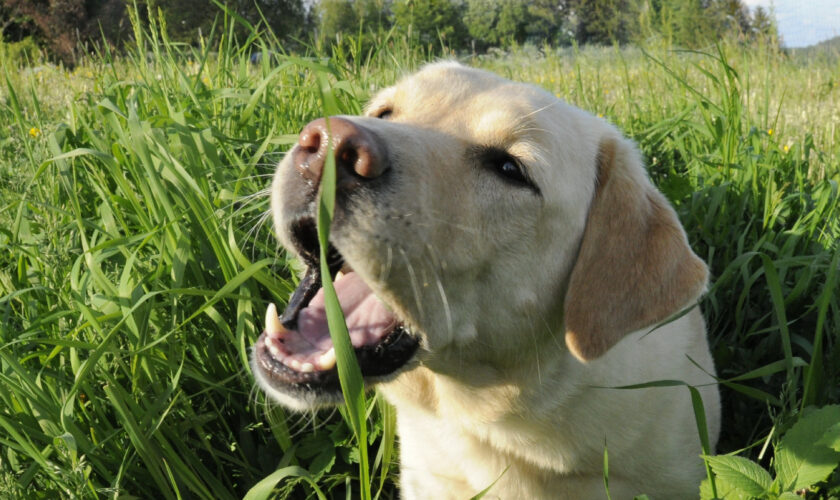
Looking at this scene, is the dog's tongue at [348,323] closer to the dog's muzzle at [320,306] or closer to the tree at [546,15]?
the dog's muzzle at [320,306]

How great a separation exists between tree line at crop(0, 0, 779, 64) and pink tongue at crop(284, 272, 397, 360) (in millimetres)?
1813

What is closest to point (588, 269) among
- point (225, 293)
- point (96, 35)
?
point (225, 293)

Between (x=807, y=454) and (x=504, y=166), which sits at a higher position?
(x=504, y=166)

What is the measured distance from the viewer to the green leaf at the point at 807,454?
1.61 m

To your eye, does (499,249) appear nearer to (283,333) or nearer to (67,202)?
(283,333)

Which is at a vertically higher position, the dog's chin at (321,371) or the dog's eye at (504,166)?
the dog's eye at (504,166)

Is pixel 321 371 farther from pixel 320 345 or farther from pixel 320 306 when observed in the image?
pixel 320 306

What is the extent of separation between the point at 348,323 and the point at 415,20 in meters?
5.49

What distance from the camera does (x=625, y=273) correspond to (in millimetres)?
2084

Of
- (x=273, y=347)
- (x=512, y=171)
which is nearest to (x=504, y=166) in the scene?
(x=512, y=171)

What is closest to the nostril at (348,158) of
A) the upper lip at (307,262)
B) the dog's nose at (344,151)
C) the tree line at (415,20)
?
the dog's nose at (344,151)

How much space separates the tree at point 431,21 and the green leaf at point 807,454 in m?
3.30

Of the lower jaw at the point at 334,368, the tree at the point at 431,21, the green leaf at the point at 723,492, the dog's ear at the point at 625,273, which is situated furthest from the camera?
the tree at the point at 431,21

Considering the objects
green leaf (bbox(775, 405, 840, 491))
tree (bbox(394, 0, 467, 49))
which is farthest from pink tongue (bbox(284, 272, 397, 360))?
tree (bbox(394, 0, 467, 49))
